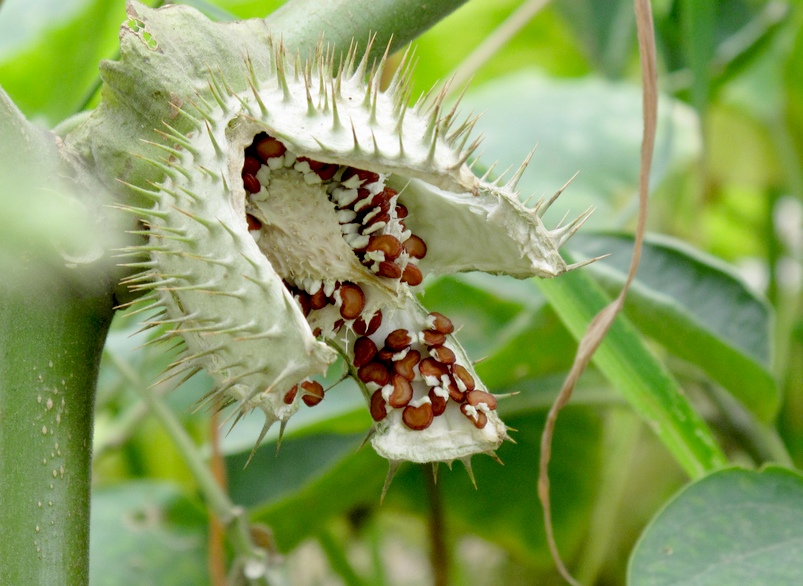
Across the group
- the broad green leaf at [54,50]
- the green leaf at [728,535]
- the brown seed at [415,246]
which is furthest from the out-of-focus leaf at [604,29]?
the brown seed at [415,246]

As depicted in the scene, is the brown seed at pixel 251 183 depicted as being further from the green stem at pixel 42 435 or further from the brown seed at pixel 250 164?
the green stem at pixel 42 435

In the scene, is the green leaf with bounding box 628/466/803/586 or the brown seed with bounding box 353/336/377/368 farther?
the green leaf with bounding box 628/466/803/586

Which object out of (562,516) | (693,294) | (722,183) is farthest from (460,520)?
(722,183)

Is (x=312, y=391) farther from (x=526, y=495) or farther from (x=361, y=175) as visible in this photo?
(x=526, y=495)

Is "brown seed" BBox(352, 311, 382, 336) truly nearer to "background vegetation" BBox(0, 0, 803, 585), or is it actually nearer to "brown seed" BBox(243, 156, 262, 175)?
"brown seed" BBox(243, 156, 262, 175)

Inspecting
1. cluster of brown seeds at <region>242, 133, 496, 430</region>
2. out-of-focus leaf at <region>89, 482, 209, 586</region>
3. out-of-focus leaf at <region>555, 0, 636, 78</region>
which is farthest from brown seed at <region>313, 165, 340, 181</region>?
out-of-focus leaf at <region>555, 0, 636, 78</region>

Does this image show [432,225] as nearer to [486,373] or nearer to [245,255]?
[245,255]

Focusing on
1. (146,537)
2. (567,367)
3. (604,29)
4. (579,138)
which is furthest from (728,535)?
(604,29)

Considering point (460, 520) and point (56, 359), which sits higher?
point (56, 359)
